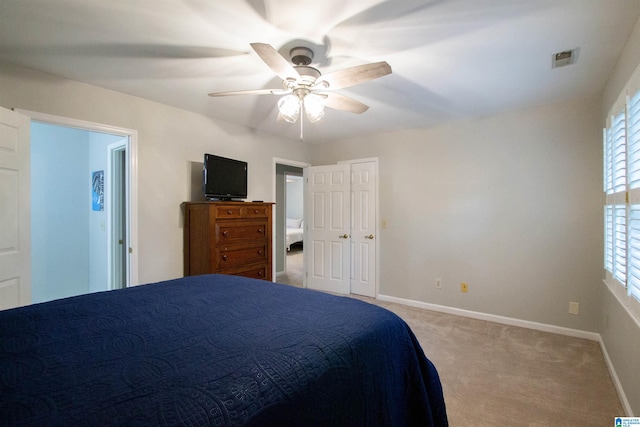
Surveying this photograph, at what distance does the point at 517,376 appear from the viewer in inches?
89.7

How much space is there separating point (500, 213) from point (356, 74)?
2.59 meters

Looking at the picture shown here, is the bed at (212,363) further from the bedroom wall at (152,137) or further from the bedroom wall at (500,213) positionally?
the bedroom wall at (500,213)

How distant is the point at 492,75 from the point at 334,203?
2703mm

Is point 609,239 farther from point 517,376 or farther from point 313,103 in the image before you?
point 313,103

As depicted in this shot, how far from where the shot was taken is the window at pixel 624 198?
5.52 feet

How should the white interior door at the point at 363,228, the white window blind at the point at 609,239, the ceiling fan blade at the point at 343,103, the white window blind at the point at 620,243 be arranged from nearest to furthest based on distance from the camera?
1. the white window blind at the point at 620,243
2. the ceiling fan blade at the point at 343,103
3. the white window blind at the point at 609,239
4. the white interior door at the point at 363,228

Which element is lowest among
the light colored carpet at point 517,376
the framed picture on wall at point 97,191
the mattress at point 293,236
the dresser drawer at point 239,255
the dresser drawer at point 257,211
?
the light colored carpet at point 517,376

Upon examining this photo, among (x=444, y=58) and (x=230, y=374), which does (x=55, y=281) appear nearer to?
(x=230, y=374)

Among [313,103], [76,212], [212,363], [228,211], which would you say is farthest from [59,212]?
[212,363]

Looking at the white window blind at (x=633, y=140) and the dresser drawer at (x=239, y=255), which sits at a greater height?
the white window blind at (x=633, y=140)

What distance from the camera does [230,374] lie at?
0.83 metres

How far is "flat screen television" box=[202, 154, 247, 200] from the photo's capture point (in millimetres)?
3109

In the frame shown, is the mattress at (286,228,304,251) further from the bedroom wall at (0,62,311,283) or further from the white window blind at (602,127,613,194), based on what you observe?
the white window blind at (602,127,613,194)

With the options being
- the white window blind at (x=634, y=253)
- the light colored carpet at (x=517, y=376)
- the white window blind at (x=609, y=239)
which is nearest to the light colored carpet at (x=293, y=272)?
the light colored carpet at (x=517, y=376)
